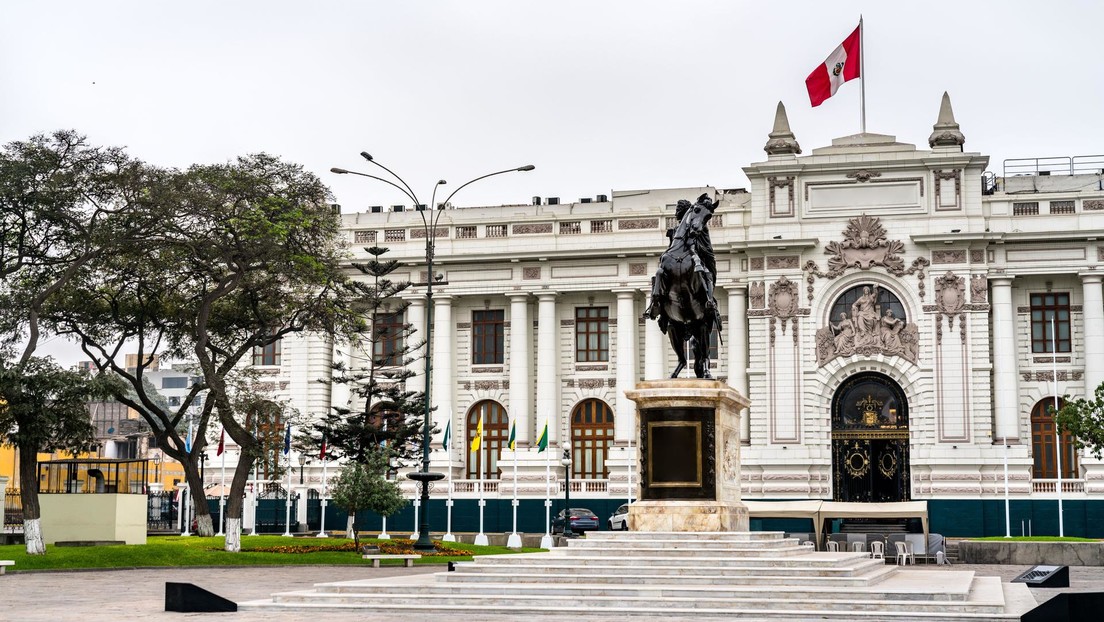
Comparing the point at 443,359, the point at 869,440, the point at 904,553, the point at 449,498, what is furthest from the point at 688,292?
the point at 443,359

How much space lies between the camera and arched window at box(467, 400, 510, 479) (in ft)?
201

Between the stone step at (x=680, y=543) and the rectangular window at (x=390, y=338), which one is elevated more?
the rectangular window at (x=390, y=338)

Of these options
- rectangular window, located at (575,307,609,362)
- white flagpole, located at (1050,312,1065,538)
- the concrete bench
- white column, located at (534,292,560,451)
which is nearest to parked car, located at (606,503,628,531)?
white column, located at (534,292,560,451)

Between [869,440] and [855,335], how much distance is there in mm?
4217

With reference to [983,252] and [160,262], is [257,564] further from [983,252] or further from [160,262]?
[983,252]

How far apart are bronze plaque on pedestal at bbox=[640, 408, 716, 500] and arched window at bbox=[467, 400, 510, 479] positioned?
37304 mm

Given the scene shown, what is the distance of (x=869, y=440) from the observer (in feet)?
186

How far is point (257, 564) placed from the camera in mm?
36219

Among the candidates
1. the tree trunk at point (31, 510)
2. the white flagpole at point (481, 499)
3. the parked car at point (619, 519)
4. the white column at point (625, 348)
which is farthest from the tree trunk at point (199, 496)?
the white column at point (625, 348)

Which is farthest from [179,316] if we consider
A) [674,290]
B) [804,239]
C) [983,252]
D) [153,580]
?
[983,252]

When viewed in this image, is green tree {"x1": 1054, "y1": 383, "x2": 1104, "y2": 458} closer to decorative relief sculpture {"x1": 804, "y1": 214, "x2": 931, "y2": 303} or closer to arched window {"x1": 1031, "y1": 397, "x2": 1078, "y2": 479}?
arched window {"x1": 1031, "y1": 397, "x2": 1078, "y2": 479}

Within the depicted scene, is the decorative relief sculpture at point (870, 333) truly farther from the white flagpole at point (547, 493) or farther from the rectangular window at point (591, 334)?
the white flagpole at point (547, 493)

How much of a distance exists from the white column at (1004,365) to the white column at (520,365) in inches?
750

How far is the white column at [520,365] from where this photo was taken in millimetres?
60656
